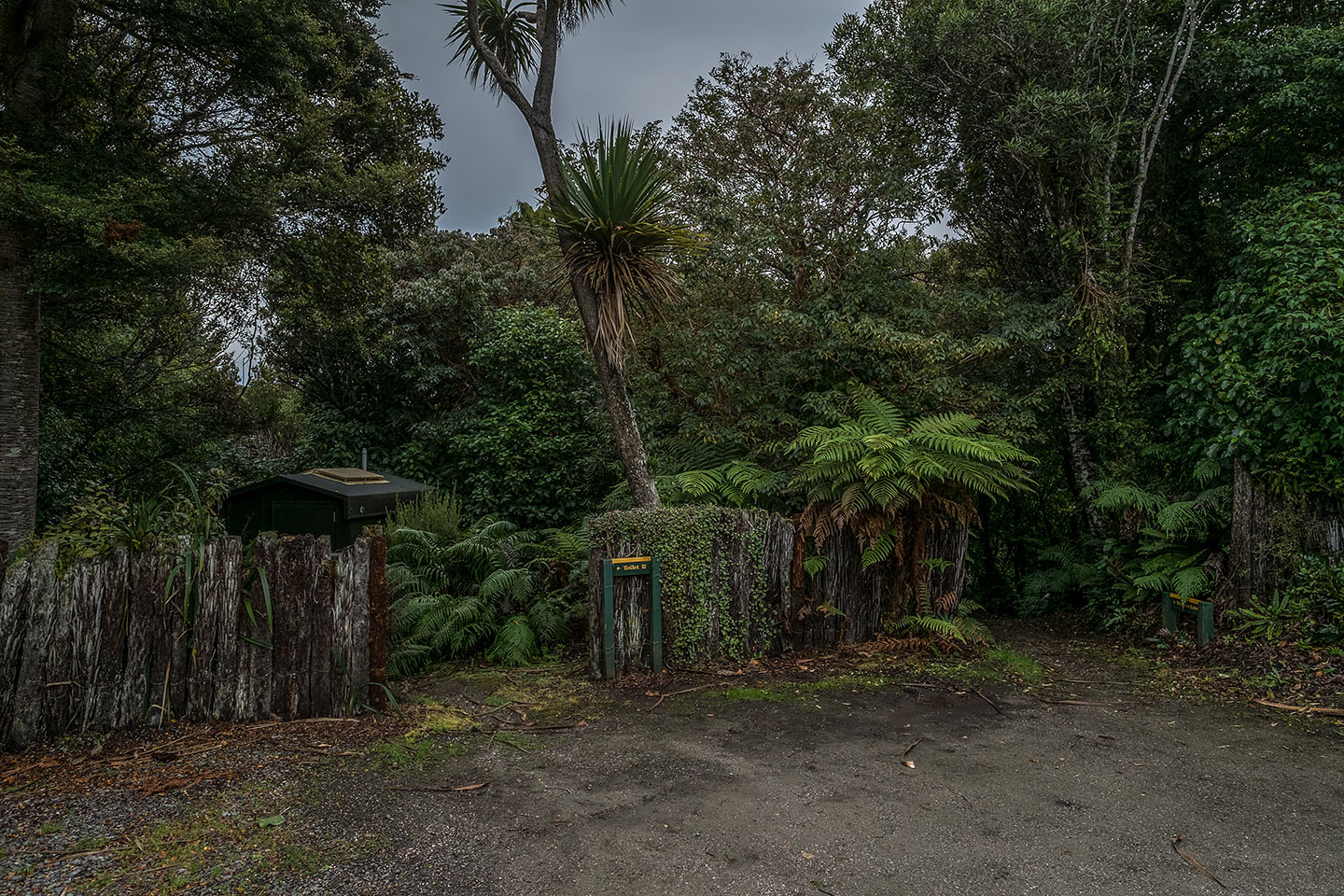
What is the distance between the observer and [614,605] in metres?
4.80

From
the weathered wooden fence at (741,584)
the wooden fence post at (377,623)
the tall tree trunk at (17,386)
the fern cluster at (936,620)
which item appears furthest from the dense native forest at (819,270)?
the wooden fence post at (377,623)

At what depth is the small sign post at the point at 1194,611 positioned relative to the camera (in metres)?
5.23

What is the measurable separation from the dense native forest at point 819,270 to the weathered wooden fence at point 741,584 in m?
0.34

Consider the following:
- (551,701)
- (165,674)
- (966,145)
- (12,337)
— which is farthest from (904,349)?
(12,337)

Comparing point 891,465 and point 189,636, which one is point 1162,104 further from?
point 189,636

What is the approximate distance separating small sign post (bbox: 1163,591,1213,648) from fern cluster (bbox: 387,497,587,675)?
4.90 m

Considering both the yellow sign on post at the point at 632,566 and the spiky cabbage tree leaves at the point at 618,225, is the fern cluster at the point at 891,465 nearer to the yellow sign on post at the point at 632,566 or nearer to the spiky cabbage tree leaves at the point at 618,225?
the yellow sign on post at the point at 632,566

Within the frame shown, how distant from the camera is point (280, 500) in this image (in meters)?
7.49

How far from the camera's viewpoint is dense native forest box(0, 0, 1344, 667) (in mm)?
5223

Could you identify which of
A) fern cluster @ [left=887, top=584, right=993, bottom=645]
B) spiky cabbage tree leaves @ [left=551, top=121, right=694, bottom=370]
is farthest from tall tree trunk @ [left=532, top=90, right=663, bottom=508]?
fern cluster @ [left=887, top=584, right=993, bottom=645]

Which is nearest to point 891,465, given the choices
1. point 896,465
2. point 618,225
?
point 896,465

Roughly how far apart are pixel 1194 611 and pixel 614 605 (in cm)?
463

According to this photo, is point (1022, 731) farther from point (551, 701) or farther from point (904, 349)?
point (904, 349)

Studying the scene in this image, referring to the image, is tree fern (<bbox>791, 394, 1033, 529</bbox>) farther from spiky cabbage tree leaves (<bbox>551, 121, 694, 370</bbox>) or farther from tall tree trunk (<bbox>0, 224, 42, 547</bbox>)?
tall tree trunk (<bbox>0, 224, 42, 547</bbox>)
